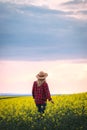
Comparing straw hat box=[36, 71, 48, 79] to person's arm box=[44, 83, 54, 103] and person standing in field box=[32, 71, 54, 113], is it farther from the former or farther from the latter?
person's arm box=[44, 83, 54, 103]

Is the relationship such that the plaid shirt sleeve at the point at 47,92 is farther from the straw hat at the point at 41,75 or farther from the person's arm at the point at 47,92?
the straw hat at the point at 41,75

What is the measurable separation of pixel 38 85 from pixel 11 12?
111cm

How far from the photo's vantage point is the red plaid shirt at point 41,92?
5027 millimetres

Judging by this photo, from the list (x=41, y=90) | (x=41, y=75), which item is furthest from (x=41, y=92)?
(x=41, y=75)

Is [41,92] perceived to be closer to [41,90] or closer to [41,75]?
[41,90]

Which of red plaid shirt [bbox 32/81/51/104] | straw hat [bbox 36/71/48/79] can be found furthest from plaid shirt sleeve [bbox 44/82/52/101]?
straw hat [bbox 36/71/48/79]

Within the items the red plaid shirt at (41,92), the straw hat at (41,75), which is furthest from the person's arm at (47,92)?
the straw hat at (41,75)

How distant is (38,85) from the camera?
505cm

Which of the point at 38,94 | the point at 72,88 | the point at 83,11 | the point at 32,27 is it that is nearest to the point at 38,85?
the point at 38,94

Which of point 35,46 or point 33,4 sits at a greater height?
point 33,4

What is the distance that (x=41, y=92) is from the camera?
5043 mm

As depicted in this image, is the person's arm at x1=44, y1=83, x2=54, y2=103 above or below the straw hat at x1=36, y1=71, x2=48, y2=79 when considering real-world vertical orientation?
below

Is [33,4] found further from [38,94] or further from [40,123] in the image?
[40,123]

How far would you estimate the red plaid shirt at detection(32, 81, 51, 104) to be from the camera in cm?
503
